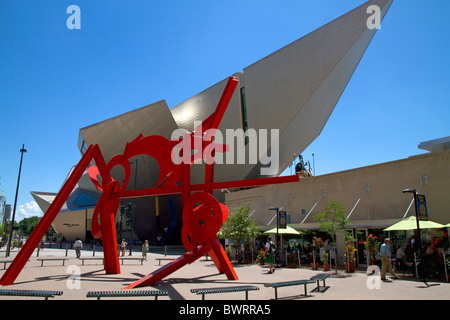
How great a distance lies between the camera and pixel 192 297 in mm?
8812

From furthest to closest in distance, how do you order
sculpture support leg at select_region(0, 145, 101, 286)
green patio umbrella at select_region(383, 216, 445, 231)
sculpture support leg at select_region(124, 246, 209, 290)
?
1. green patio umbrella at select_region(383, 216, 445, 231)
2. sculpture support leg at select_region(0, 145, 101, 286)
3. sculpture support leg at select_region(124, 246, 209, 290)

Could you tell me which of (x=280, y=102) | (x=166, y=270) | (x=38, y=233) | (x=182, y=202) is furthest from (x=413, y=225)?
(x=280, y=102)

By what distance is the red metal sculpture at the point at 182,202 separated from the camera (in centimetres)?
1091

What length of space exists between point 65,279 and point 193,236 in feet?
18.4

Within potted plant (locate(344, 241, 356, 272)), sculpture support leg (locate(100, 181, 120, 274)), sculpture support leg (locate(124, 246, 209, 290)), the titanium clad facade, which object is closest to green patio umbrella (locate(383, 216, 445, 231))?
potted plant (locate(344, 241, 356, 272))

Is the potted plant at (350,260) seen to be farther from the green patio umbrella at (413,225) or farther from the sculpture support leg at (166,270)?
the sculpture support leg at (166,270)

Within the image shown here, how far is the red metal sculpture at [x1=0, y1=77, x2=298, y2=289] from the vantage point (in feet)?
35.8

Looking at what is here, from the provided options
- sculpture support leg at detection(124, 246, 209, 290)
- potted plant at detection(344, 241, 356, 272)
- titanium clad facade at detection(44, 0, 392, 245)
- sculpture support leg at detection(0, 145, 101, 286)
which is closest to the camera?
sculpture support leg at detection(124, 246, 209, 290)

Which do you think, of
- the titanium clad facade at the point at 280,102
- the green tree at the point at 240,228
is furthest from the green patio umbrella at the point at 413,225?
the titanium clad facade at the point at 280,102

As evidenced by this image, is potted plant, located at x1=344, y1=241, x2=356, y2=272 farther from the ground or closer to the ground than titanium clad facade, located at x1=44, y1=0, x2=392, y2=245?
closer to the ground

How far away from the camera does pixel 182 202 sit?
11.7m

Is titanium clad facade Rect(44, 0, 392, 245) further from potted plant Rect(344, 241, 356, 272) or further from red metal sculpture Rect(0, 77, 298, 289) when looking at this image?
red metal sculpture Rect(0, 77, 298, 289)
